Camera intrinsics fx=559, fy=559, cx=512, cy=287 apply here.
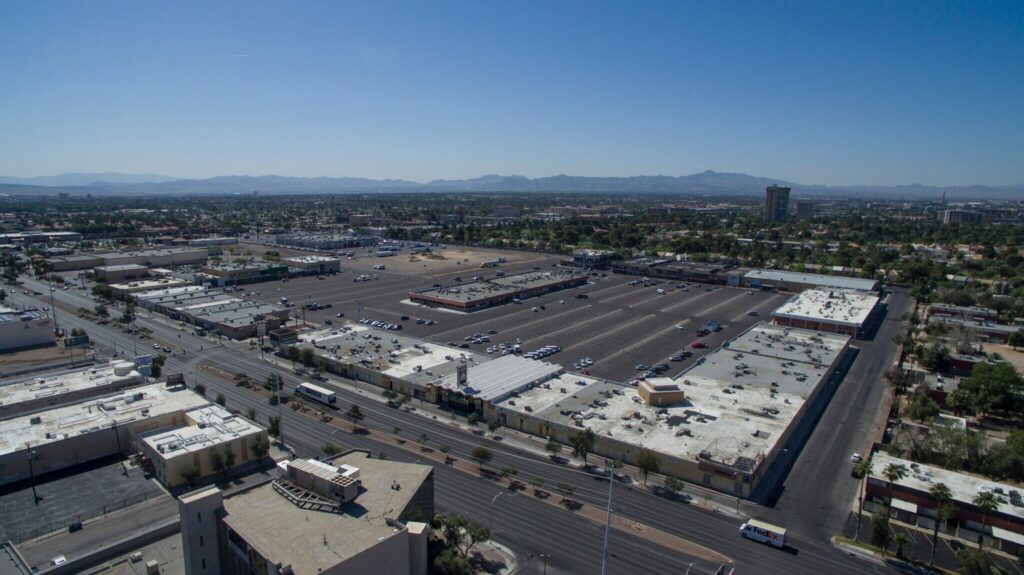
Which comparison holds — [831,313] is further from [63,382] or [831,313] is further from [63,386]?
[63,382]

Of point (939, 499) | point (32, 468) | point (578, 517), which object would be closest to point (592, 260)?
point (939, 499)

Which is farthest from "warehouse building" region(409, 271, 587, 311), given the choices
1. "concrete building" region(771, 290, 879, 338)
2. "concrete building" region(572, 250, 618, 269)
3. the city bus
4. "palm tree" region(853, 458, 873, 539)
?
"palm tree" region(853, 458, 873, 539)

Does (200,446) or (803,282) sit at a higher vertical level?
(803,282)

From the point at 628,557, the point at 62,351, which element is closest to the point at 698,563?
the point at 628,557

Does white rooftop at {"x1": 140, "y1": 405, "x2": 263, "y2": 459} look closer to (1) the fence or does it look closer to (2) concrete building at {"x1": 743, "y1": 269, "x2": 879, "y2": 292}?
(1) the fence

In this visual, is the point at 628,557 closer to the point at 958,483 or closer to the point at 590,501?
the point at 590,501
